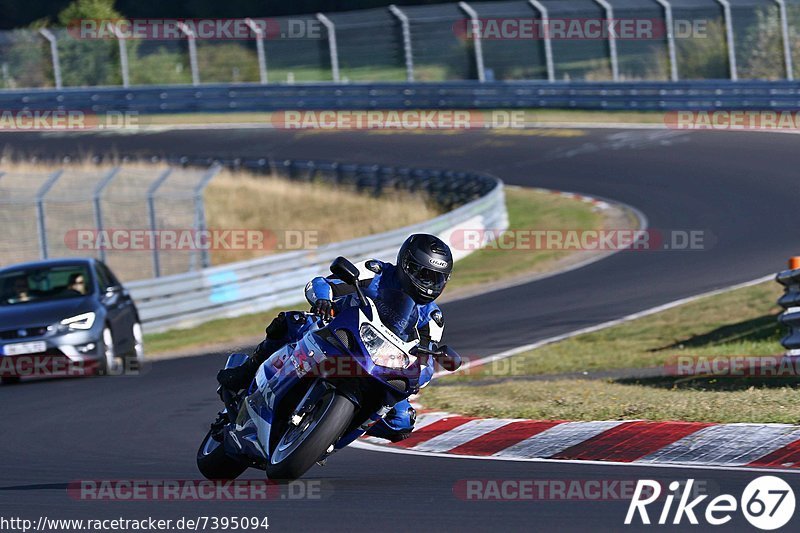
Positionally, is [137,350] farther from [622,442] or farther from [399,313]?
[399,313]

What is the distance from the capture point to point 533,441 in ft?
26.8

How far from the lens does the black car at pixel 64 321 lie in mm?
13648

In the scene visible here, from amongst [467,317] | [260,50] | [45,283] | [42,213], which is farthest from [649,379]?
[260,50]

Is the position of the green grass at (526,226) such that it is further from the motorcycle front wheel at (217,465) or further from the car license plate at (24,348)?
the motorcycle front wheel at (217,465)

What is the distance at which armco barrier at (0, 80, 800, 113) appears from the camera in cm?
3094

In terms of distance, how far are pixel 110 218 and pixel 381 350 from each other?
18.4 metres

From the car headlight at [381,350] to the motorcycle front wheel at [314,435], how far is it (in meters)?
0.28

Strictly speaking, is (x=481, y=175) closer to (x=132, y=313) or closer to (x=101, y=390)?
(x=132, y=313)

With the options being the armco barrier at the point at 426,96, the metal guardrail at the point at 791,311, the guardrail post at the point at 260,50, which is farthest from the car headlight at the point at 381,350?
the guardrail post at the point at 260,50

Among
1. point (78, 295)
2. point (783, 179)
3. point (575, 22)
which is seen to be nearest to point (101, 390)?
point (78, 295)

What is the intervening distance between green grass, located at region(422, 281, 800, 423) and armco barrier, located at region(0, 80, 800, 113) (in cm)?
1542

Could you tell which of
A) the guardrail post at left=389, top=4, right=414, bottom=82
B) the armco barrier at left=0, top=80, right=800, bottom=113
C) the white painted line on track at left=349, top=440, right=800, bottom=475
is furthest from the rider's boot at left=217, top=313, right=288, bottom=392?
the guardrail post at left=389, top=4, right=414, bottom=82

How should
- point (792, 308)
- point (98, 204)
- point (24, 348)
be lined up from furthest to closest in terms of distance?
point (98, 204) < point (24, 348) < point (792, 308)

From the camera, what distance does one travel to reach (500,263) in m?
21.2
